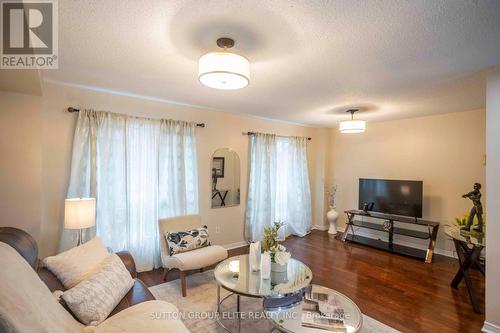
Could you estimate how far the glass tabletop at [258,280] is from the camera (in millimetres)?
2036

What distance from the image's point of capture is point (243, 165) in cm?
444

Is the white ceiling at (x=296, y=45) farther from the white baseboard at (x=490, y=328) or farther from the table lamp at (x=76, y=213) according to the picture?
the white baseboard at (x=490, y=328)

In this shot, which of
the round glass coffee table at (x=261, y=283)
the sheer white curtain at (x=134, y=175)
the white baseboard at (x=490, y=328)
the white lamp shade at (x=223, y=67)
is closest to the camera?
the white lamp shade at (x=223, y=67)

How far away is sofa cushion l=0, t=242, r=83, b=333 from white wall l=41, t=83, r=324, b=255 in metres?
1.73

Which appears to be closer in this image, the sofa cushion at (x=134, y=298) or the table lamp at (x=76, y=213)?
the sofa cushion at (x=134, y=298)

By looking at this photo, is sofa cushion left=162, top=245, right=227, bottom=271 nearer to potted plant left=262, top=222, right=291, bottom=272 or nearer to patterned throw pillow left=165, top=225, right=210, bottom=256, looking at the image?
patterned throw pillow left=165, top=225, right=210, bottom=256

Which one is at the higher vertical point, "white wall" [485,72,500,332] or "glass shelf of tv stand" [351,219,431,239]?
"white wall" [485,72,500,332]

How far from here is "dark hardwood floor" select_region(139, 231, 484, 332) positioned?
2.34 meters

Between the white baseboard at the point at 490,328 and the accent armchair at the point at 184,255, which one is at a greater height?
the accent armchair at the point at 184,255

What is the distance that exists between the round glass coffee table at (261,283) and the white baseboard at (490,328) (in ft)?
5.28

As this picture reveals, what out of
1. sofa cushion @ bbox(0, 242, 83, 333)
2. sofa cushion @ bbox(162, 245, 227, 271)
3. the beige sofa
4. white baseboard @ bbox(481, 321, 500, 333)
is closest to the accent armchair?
sofa cushion @ bbox(162, 245, 227, 271)

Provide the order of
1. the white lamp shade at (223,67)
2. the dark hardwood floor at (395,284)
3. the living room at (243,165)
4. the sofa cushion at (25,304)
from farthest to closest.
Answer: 1. the dark hardwood floor at (395,284)
2. the white lamp shade at (223,67)
3. the living room at (243,165)
4. the sofa cushion at (25,304)

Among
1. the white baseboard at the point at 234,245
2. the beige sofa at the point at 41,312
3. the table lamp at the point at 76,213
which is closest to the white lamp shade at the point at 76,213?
the table lamp at the point at 76,213

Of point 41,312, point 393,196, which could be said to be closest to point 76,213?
point 41,312
